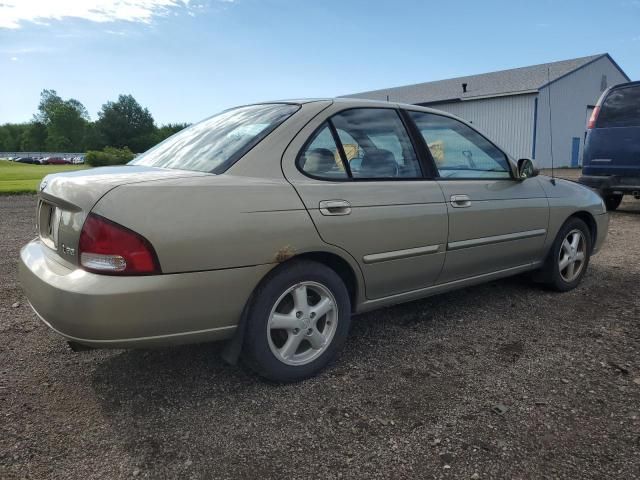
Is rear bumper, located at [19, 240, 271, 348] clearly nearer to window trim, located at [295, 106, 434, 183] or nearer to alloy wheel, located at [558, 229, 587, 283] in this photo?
window trim, located at [295, 106, 434, 183]

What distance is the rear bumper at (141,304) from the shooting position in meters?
2.23

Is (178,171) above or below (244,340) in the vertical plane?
above

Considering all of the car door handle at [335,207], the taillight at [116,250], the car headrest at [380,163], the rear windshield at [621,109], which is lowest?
the taillight at [116,250]

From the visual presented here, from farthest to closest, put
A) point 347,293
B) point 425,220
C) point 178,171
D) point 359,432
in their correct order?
1. point 425,220
2. point 347,293
3. point 178,171
4. point 359,432

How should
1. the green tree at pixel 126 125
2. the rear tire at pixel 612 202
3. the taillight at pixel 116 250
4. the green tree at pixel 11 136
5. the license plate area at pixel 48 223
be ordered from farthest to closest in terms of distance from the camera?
the green tree at pixel 11 136
the green tree at pixel 126 125
the rear tire at pixel 612 202
the license plate area at pixel 48 223
the taillight at pixel 116 250

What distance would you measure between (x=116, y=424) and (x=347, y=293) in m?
1.34

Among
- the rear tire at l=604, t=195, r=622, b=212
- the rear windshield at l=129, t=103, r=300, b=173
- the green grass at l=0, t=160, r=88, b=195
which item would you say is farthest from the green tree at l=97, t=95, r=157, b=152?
the rear windshield at l=129, t=103, r=300, b=173

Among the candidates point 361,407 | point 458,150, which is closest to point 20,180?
point 458,150

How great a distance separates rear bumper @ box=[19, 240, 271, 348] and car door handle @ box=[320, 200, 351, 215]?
18.0 inches

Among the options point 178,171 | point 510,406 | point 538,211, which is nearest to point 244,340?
point 178,171

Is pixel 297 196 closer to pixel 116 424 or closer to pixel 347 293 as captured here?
pixel 347 293

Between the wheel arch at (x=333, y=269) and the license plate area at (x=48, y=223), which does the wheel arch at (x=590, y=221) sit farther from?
the license plate area at (x=48, y=223)

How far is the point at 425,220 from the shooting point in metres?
3.21

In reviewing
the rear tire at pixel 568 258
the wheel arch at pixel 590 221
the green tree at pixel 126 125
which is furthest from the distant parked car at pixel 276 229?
the green tree at pixel 126 125
